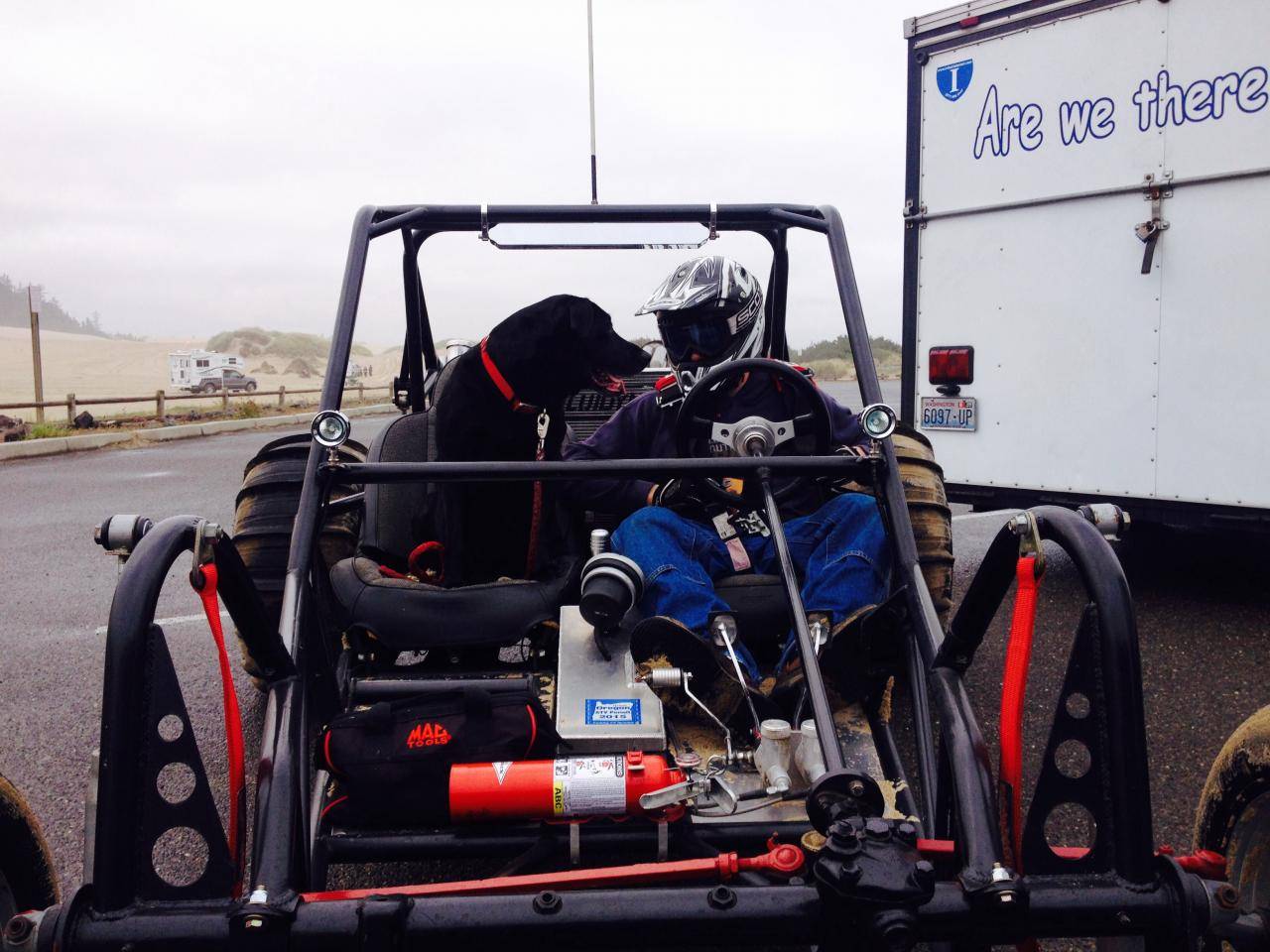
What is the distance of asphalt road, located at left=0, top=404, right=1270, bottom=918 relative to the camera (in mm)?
3020

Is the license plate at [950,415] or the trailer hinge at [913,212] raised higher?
the trailer hinge at [913,212]

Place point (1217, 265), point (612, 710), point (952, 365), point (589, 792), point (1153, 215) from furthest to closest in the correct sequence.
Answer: point (952, 365) → point (1153, 215) → point (1217, 265) → point (612, 710) → point (589, 792)

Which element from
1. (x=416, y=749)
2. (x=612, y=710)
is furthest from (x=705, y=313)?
(x=416, y=749)

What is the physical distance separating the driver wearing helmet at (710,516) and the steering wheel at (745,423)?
46 mm

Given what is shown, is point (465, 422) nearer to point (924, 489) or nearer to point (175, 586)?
point (924, 489)

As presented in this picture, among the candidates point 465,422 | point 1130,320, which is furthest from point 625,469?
point 1130,320

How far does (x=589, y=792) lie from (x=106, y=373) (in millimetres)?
58796

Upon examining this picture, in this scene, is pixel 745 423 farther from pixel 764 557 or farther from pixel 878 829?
pixel 878 829

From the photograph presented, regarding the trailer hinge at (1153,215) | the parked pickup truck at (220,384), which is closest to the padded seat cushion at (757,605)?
the trailer hinge at (1153,215)

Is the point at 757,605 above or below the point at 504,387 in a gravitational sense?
below

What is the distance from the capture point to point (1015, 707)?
1651 millimetres

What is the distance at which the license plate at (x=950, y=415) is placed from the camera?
5152mm

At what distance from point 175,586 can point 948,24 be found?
4.86 metres

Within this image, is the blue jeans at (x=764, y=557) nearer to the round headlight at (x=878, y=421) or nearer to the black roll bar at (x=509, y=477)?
the black roll bar at (x=509, y=477)
